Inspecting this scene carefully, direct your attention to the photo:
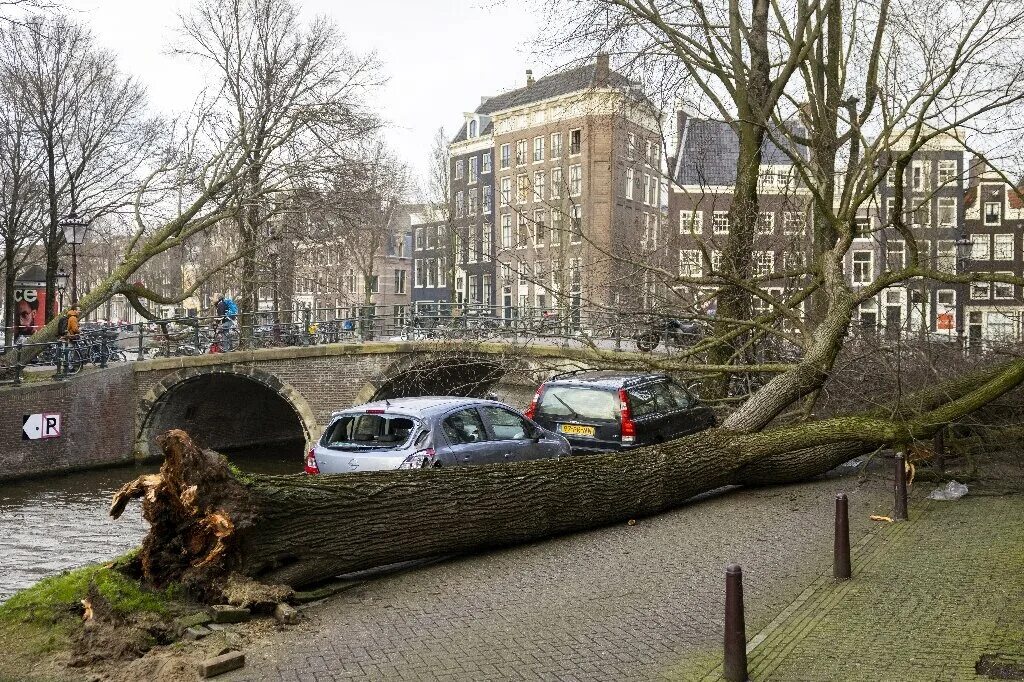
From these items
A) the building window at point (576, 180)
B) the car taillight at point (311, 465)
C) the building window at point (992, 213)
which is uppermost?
the building window at point (576, 180)

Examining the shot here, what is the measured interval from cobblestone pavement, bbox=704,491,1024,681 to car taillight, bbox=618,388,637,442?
440 cm

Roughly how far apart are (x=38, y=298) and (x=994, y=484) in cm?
3513

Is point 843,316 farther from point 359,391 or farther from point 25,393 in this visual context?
point 25,393

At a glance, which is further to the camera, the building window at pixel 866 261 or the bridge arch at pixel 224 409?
the building window at pixel 866 261

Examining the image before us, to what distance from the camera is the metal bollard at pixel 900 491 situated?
10758 millimetres

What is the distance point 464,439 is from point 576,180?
3106 centimetres

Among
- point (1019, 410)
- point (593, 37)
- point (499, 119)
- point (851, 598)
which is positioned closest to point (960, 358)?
point (1019, 410)

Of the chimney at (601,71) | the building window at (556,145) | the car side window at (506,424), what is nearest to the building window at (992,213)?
the building window at (556,145)

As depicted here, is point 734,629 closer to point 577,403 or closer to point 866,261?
point 577,403

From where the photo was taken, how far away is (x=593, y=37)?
16.0 m

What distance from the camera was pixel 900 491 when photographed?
10.8 metres

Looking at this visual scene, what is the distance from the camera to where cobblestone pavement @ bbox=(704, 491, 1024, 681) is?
20.0 ft

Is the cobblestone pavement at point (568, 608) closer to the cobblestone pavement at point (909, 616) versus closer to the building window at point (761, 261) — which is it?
the cobblestone pavement at point (909, 616)

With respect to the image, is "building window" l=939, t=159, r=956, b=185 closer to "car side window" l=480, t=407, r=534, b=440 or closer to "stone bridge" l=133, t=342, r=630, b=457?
"car side window" l=480, t=407, r=534, b=440
